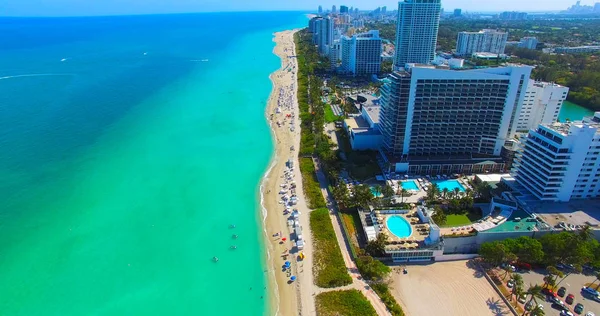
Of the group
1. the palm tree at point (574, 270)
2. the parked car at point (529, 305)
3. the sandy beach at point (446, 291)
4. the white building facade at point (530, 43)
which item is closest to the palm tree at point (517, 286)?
the parked car at point (529, 305)

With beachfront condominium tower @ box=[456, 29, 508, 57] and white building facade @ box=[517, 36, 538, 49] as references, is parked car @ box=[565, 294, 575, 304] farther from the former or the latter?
white building facade @ box=[517, 36, 538, 49]

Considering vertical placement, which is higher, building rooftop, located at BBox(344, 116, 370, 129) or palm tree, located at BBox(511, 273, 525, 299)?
building rooftop, located at BBox(344, 116, 370, 129)

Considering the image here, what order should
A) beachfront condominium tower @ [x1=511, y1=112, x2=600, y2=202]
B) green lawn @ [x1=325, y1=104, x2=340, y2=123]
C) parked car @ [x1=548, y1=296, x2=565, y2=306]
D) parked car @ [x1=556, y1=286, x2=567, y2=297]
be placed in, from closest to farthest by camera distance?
parked car @ [x1=548, y1=296, x2=565, y2=306], parked car @ [x1=556, y1=286, x2=567, y2=297], beachfront condominium tower @ [x1=511, y1=112, x2=600, y2=202], green lawn @ [x1=325, y1=104, x2=340, y2=123]

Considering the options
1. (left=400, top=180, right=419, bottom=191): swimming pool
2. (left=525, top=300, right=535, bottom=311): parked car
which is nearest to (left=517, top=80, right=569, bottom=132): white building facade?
(left=400, top=180, right=419, bottom=191): swimming pool

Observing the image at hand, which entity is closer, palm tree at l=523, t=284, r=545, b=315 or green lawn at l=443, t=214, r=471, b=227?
palm tree at l=523, t=284, r=545, b=315

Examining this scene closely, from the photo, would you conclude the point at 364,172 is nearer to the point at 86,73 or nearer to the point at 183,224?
the point at 183,224

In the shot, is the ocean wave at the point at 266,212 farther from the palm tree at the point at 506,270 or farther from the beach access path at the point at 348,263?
the palm tree at the point at 506,270
